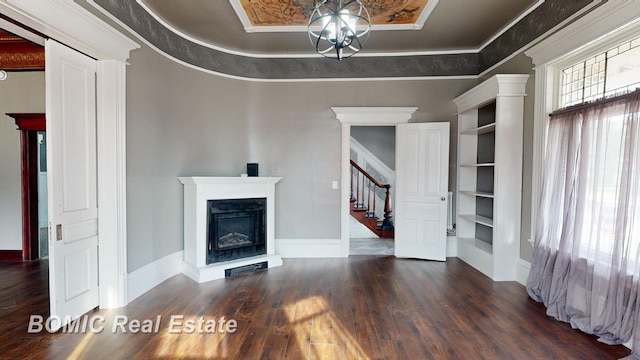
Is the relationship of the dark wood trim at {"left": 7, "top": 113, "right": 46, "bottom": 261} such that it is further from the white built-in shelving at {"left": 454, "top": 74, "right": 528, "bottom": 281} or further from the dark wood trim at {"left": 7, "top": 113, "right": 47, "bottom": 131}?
the white built-in shelving at {"left": 454, "top": 74, "right": 528, "bottom": 281}

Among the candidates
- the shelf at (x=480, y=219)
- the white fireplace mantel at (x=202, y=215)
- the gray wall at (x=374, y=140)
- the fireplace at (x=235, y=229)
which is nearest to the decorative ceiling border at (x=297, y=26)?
the white fireplace mantel at (x=202, y=215)

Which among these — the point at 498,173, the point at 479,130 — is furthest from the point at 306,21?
the point at 498,173

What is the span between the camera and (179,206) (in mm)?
4012

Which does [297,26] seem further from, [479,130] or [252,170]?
[479,130]

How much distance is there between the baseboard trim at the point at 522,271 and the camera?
3.54m

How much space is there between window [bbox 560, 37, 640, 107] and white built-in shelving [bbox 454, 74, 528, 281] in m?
0.55

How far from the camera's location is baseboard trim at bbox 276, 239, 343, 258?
4.84 metres

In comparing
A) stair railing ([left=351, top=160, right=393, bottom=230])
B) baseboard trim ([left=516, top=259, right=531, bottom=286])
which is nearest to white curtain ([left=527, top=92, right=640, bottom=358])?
baseboard trim ([left=516, top=259, right=531, bottom=286])

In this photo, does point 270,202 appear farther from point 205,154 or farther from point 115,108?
point 115,108

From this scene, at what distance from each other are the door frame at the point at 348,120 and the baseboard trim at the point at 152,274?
2.46m

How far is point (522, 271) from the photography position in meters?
3.62

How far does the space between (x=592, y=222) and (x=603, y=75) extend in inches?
53.0

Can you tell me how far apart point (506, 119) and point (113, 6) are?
14.9 feet

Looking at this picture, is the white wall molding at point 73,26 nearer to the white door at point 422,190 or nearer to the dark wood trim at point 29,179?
the dark wood trim at point 29,179
